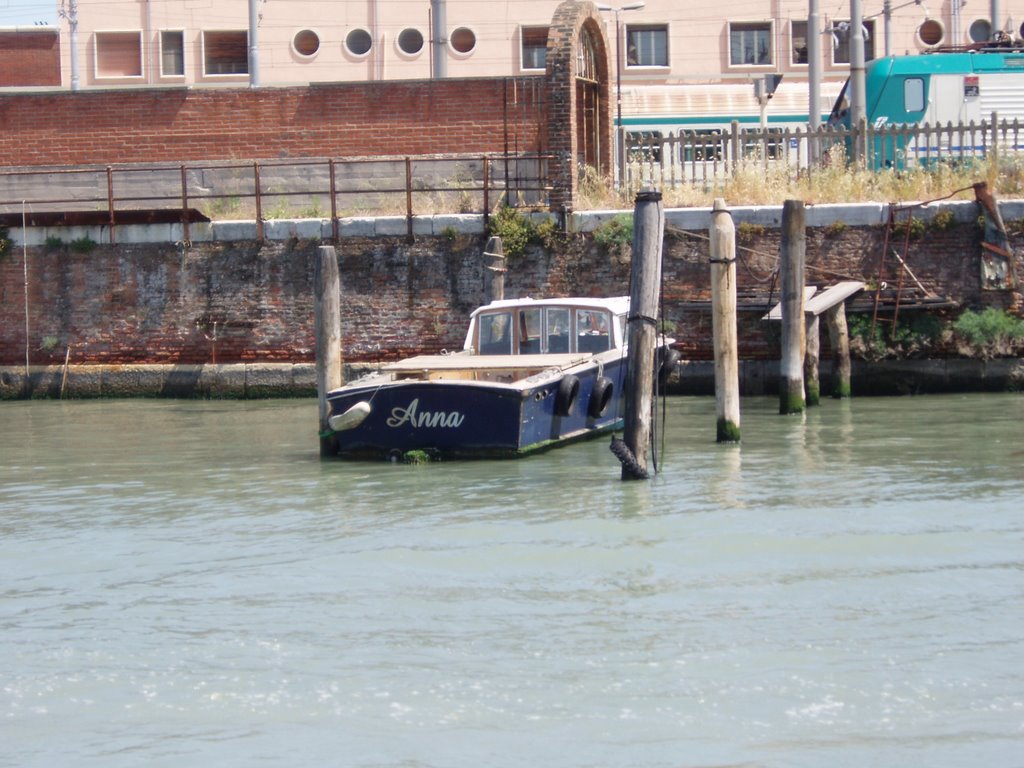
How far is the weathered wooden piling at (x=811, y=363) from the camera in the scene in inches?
739

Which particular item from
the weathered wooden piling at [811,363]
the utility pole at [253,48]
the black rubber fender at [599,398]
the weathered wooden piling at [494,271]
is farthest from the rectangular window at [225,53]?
the black rubber fender at [599,398]

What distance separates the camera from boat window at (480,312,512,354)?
1761 cm

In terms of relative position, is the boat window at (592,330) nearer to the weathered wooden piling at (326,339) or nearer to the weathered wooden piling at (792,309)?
the weathered wooden piling at (792,309)

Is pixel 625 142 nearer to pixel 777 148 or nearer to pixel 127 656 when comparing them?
pixel 777 148

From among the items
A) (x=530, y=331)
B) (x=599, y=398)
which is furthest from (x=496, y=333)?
(x=599, y=398)

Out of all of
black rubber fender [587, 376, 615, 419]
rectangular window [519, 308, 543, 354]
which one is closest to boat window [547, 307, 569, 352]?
rectangular window [519, 308, 543, 354]

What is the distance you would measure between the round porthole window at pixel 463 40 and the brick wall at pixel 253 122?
2241cm

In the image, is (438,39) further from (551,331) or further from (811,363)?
(551,331)

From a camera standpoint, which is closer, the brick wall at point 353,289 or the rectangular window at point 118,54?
the brick wall at point 353,289

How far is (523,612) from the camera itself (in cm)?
927

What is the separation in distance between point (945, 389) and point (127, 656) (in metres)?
13.7

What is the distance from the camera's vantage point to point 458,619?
9.16 m

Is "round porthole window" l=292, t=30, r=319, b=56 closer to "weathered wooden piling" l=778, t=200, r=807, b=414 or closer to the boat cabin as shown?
the boat cabin

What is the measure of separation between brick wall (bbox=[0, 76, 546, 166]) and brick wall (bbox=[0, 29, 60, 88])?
24.5 metres
